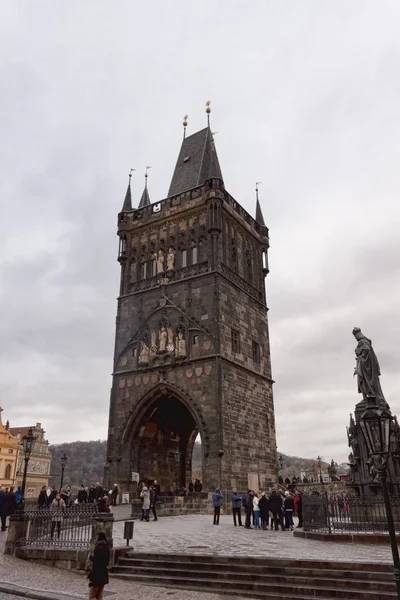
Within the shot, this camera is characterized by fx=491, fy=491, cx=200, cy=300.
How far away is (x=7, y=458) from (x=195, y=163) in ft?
110

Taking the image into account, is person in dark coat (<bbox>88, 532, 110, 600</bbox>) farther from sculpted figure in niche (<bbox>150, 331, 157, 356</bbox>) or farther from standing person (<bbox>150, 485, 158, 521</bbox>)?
sculpted figure in niche (<bbox>150, 331, 157, 356</bbox>)

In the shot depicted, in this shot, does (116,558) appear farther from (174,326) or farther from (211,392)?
→ (174,326)

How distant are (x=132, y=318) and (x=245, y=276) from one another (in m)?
7.66

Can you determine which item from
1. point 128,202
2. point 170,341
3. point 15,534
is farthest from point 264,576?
point 128,202

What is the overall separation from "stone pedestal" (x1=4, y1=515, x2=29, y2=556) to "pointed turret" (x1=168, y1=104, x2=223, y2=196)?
22443 mm

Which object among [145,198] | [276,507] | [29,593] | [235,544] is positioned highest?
[145,198]

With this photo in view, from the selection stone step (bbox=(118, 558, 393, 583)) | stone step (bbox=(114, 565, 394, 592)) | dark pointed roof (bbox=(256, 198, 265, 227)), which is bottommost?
stone step (bbox=(114, 565, 394, 592))

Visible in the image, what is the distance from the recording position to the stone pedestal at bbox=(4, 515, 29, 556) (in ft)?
41.9

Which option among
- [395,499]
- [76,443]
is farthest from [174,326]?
[76,443]

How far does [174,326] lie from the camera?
2788 cm

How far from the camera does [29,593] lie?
8906 mm

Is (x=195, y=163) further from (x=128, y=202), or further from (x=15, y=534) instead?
(x=15, y=534)

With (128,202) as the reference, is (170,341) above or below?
below

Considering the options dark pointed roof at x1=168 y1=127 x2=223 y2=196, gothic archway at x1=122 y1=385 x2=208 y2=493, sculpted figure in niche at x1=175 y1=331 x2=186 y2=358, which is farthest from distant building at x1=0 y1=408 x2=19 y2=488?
dark pointed roof at x1=168 y1=127 x2=223 y2=196
